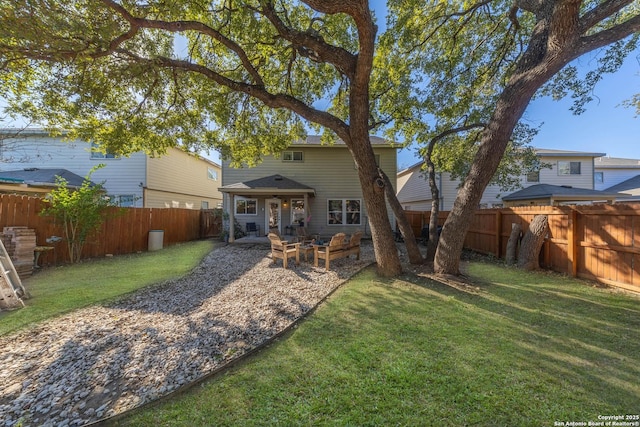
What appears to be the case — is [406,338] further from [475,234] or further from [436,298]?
[475,234]

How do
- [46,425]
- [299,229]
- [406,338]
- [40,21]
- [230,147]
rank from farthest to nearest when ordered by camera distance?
[299,229] < [230,147] < [40,21] < [406,338] < [46,425]

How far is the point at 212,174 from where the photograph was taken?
21938mm

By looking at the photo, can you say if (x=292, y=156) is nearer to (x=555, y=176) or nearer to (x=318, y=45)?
(x=318, y=45)

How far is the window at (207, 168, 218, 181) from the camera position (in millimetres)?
21369

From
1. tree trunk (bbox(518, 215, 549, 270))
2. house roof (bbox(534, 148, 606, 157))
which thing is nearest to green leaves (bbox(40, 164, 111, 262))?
tree trunk (bbox(518, 215, 549, 270))

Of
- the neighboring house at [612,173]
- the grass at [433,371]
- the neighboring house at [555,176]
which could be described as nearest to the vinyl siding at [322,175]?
the neighboring house at [555,176]

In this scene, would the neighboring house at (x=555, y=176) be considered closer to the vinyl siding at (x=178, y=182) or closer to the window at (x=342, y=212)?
the window at (x=342, y=212)

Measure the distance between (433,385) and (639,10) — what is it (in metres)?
11.1

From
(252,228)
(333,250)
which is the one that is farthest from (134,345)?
(252,228)

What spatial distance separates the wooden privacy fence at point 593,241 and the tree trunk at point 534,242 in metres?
0.19

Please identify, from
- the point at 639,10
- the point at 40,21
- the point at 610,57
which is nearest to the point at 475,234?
the point at 610,57

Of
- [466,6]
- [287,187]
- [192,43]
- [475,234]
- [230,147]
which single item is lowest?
[475,234]

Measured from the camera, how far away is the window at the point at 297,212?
14438 mm

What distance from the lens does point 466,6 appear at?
7.39 metres
